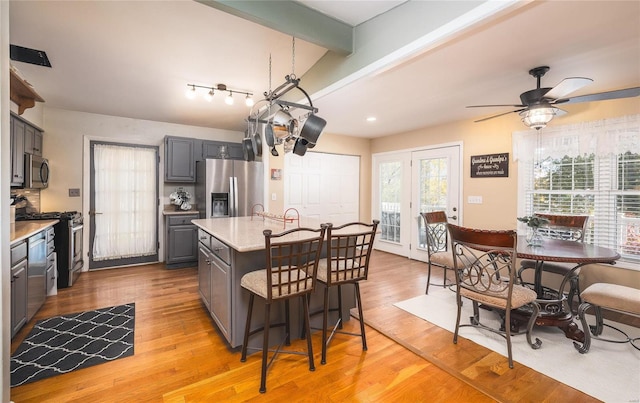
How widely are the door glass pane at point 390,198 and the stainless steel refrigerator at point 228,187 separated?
2.54 m

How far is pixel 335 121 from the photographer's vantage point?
4.56 meters

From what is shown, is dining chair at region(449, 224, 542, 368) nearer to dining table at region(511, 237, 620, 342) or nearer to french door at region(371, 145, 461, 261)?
dining table at region(511, 237, 620, 342)

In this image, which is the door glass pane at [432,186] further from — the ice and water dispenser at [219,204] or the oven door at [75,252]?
the oven door at [75,252]

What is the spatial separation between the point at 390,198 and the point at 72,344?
5052mm

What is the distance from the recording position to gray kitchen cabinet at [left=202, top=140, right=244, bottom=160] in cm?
513

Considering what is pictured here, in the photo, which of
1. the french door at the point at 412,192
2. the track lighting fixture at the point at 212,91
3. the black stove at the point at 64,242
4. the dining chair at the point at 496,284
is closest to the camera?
the dining chair at the point at 496,284

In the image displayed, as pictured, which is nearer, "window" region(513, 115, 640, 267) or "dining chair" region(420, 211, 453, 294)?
"window" region(513, 115, 640, 267)

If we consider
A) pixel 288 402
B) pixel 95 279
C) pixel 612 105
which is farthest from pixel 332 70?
pixel 95 279

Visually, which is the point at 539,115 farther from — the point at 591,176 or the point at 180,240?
the point at 180,240

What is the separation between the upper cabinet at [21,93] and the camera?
2566 millimetres

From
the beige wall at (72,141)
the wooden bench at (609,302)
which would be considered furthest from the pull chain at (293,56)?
the beige wall at (72,141)

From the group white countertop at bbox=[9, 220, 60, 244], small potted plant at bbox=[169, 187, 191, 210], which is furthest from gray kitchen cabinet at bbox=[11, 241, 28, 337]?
small potted plant at bbox=[169, 187, 191, 210]

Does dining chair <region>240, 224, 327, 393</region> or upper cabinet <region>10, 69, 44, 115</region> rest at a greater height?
upper cabinet <region>10, 69, 44, 115</region>

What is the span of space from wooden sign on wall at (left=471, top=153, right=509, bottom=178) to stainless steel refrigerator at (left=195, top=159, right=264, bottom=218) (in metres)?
3.40
